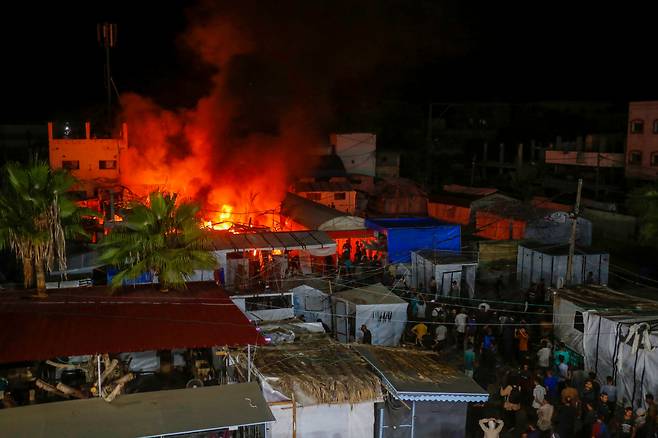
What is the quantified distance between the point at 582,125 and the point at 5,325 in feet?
162

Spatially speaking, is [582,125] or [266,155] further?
[582,125]

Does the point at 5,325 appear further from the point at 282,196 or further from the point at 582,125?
the point at 582,125

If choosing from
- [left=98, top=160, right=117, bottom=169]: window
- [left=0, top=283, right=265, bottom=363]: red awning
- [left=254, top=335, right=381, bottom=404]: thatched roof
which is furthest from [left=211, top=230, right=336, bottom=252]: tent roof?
[left=98, top=160, right=117, bottom=169]: window

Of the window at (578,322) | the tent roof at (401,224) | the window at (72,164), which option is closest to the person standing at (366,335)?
the window at (578,322)

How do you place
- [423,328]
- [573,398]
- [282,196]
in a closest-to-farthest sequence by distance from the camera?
[573,398]
[423,328]
[282,196]

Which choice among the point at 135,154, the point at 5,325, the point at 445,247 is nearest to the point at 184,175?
the point at 135,154

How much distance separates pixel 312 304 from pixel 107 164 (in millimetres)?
21462

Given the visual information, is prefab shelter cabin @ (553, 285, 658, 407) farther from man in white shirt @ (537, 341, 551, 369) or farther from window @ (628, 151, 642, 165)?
window @ (628, 151, 642, 165)

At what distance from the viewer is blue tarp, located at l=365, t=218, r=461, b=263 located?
74.4ft

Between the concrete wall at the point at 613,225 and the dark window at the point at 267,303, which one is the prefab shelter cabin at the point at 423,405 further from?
the concrete wall at the point at 613,225

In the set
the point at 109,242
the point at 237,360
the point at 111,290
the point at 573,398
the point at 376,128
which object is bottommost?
the point at 573,398

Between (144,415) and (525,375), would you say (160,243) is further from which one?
(525,375)

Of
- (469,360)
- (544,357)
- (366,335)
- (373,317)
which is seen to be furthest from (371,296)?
(544,357)

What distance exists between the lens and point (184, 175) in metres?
35.2
